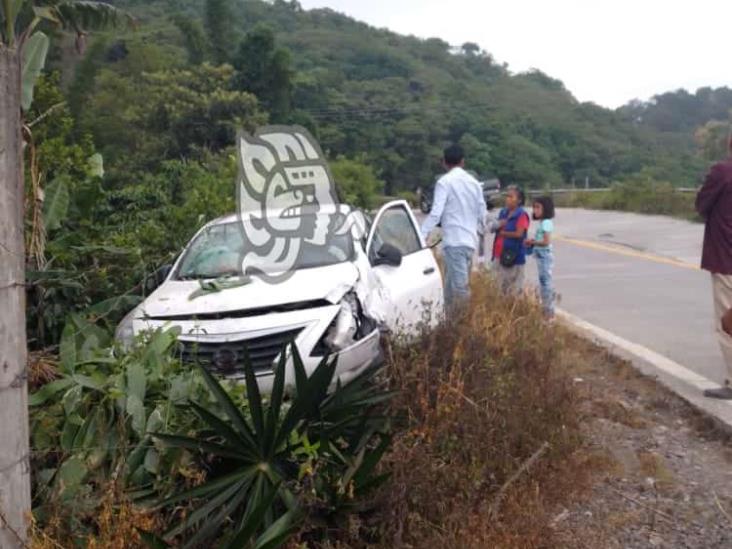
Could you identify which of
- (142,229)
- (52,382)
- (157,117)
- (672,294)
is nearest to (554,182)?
(157,117)

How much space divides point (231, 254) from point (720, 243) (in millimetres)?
3901

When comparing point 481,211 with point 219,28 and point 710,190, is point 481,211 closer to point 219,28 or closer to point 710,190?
point 710,190

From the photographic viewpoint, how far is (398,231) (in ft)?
26.7

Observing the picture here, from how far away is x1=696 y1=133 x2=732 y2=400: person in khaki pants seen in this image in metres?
6.18

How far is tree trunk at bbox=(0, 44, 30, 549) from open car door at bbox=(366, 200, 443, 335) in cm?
297

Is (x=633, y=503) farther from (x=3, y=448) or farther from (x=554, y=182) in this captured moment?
(x=554, y=182)

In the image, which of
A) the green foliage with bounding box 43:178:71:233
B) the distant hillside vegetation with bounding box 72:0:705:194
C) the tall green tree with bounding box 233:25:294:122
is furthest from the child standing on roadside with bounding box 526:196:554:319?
the tall green tree with bounding box 233:25:294:122

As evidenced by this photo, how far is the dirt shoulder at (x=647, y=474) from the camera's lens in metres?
4.14

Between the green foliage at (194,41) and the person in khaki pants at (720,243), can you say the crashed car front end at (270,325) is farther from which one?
the green foliage at (194,41)

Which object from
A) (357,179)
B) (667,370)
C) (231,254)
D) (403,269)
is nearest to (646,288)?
(667,370)

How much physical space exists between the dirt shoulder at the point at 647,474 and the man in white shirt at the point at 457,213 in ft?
5.68

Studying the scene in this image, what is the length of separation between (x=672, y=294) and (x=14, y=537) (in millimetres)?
10304

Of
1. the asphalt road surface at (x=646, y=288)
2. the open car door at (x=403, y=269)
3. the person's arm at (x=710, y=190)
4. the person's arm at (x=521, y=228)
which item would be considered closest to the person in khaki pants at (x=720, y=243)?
the person's arm at (x=710, y=190)

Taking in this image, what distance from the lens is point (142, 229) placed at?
8.58m
